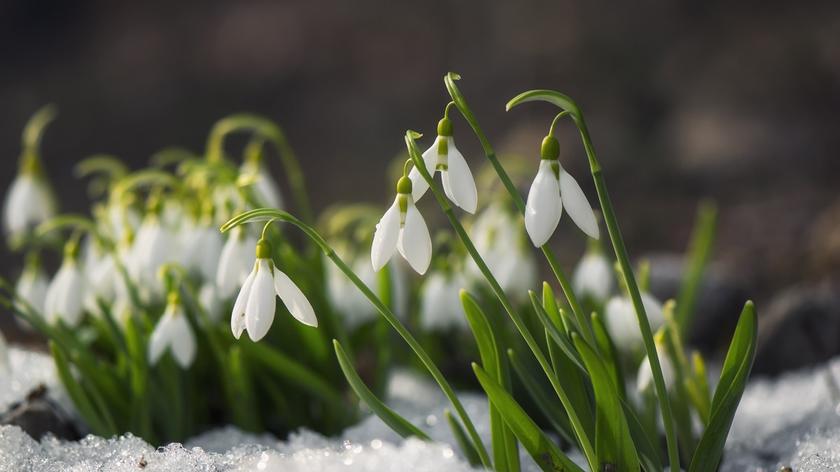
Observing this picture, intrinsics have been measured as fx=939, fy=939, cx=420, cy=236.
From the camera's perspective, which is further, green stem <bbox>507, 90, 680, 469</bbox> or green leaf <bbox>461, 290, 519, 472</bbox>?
green leaf <bbox>461, 290, 519, 472</bbox>

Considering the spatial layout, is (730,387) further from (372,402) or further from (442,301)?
(442,301)

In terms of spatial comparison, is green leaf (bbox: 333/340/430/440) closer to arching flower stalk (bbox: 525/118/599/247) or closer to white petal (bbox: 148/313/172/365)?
arching flower stalk (bbox: 525/118/599/247)

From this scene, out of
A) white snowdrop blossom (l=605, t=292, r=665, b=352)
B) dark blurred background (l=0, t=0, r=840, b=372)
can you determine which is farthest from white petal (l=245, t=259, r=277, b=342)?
dark blurred background (l=0, t=0, r=840, b=372)

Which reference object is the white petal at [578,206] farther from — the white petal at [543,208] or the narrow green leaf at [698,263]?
the narrow green leaf at [698,263]

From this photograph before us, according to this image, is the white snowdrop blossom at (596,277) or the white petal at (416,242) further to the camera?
the white snowdrop blossom at (596,277)

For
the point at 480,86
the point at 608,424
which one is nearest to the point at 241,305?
the point at 608,424

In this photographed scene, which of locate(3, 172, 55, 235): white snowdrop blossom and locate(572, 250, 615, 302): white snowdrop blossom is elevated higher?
locate(3, 172, 55, 235): white snowdrop blossom

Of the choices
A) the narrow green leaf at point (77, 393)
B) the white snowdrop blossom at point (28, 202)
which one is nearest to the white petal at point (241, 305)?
the narrow green leaf at point (77, 393)

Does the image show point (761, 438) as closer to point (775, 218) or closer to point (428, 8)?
point (775, 218)
